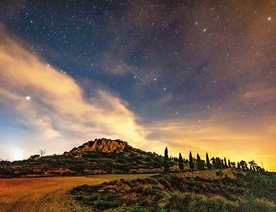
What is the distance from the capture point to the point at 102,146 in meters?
134

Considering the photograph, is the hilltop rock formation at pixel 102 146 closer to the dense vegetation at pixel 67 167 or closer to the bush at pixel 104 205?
the dense vegetation at pixel 67 167

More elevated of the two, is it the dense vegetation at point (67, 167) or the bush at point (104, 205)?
the dense vegetation at point (67, 167)

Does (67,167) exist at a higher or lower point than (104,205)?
higher

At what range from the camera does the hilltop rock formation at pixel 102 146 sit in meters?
129

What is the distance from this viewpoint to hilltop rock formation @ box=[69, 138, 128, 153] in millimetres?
128950

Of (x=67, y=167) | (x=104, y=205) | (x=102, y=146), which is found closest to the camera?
(x=104, y=205)

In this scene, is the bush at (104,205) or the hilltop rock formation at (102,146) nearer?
the bush at (104,205)

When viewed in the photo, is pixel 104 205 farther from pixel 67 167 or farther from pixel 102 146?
pixel 102 146

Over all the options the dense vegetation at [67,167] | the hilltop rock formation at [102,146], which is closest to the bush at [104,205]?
the dense vegetation at [67,167]

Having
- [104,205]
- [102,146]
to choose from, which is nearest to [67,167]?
[104,205]

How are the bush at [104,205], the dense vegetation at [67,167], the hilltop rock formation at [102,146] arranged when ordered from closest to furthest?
the bush at [104,205] → the dense vegetation at [67,167] → the hilltop rock formation at [102,146]


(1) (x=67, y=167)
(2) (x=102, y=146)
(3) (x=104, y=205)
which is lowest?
(3) (x=104, y=205)

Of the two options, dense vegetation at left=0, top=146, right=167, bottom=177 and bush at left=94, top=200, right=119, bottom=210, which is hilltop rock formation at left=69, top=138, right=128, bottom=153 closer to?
dense vegetation at left=0, top=146, right=167, bottom=177

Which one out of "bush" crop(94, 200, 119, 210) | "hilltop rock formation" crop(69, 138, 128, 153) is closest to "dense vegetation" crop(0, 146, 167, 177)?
"bush" crop(94, 200, 119, 210)
